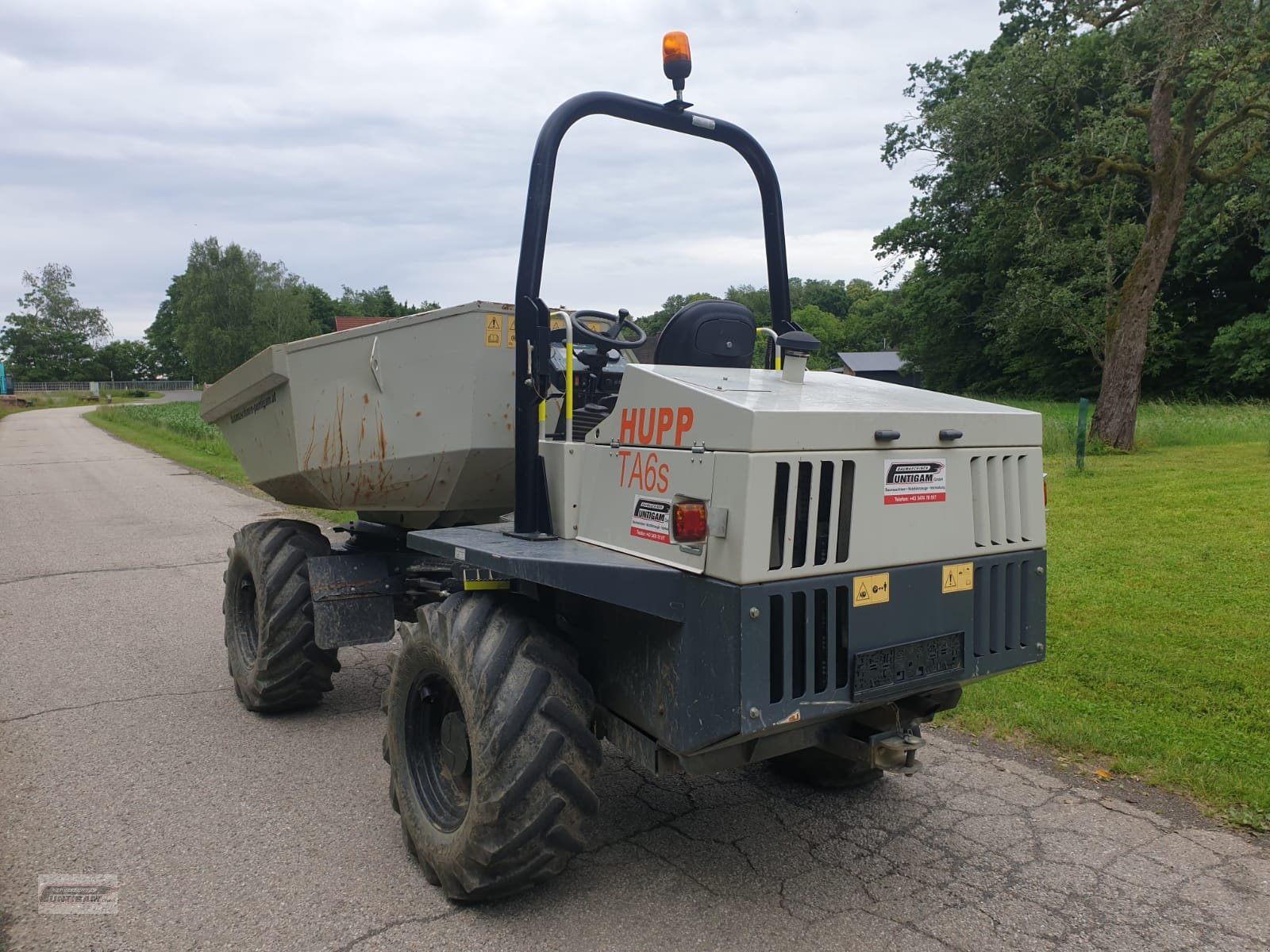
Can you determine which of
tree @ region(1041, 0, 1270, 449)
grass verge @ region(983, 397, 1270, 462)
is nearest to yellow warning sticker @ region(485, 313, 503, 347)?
grass verge @ region(983, 397, 1270, 462)

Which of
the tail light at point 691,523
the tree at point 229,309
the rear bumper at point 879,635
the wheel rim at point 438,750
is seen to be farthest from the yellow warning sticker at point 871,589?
the tree at point 229,309

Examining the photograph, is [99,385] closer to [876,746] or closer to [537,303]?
[537,303]

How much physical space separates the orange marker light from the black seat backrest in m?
0.85

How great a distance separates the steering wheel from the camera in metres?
3.59

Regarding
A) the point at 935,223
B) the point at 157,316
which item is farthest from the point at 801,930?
the point at 157,316

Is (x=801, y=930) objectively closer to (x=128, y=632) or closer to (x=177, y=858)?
(x=177, y=858)

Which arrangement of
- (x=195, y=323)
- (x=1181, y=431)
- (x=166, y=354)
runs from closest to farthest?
(x=1181, y=431)
(x=195, y=323)
(x=166, y=354)

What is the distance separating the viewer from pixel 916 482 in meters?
2.96

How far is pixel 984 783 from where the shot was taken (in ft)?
13.5

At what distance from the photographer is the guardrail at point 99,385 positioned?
88688mm

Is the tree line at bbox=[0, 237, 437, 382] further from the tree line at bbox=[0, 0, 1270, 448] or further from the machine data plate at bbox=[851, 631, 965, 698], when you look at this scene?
the machine data plate at bbox=[851, 631, 965, 698]

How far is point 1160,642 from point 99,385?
331 ft

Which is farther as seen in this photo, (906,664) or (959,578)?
(959,578)

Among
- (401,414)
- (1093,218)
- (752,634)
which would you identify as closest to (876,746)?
(752,634)
